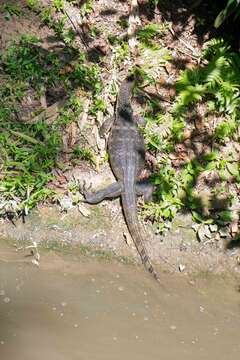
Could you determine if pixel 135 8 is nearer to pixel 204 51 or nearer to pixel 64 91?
pixel 204 51

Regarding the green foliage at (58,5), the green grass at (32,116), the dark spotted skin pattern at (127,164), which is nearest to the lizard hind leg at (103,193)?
the dark spotted skin pattern at (127,164)

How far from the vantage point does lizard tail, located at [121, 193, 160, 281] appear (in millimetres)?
6243

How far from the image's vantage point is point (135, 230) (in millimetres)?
6465

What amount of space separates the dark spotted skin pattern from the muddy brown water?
0.48 m

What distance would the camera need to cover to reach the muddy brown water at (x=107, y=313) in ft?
17.1

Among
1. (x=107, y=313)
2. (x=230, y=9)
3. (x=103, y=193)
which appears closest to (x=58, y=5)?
(x=230, y=9)

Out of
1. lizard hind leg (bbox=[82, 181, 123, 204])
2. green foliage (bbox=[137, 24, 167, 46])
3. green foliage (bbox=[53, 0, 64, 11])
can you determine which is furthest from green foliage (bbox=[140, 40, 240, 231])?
green foliage (bbox=[53, 0, 64, 11])

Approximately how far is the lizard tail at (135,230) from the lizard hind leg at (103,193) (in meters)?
0.10

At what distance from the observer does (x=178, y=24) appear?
796cm

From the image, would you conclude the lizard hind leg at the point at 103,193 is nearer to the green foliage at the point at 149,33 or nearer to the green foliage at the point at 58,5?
the green foliage at the point at 149,33

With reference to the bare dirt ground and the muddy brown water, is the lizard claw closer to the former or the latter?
the bare dirt ground

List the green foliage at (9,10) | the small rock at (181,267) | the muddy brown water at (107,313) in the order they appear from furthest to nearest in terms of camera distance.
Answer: the green foliage at (9,10) < the small rock at (181,267) < the muddy brown water at (107,313)

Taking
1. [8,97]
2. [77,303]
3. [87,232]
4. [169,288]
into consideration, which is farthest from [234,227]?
[8,97]

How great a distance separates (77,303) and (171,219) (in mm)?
1671
